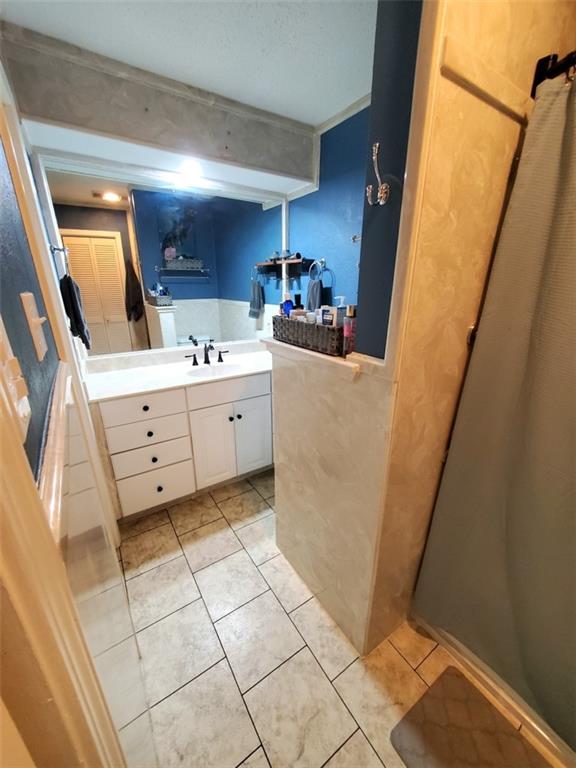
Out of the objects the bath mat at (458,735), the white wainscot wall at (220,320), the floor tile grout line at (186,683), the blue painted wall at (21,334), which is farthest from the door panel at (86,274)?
the bath mat at (458,735)

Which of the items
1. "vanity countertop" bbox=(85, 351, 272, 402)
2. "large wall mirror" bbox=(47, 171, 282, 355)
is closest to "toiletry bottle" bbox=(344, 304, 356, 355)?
"vanity countertop" bbox=(85, 351, 272, 402)

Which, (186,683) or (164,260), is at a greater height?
(164,260)

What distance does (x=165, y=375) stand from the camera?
182cm

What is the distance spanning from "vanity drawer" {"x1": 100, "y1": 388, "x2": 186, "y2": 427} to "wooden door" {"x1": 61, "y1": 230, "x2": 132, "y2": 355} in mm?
567

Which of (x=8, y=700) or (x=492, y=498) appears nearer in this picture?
(x=8, y=700)

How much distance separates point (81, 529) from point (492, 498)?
3.65 feet

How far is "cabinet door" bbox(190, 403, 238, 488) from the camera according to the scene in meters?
1.76

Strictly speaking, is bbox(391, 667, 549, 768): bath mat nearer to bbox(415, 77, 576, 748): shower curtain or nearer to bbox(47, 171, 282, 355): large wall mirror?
bbox(415, 77, 576, 748): shower curtain

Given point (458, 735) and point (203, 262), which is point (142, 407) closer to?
point (203, 262)

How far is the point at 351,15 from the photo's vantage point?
1050 mm

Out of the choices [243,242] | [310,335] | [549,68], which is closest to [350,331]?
[310,335]

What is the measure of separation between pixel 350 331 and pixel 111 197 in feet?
5.46

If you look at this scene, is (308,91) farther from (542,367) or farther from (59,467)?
(59,467)

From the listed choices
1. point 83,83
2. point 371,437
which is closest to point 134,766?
point 371,437
